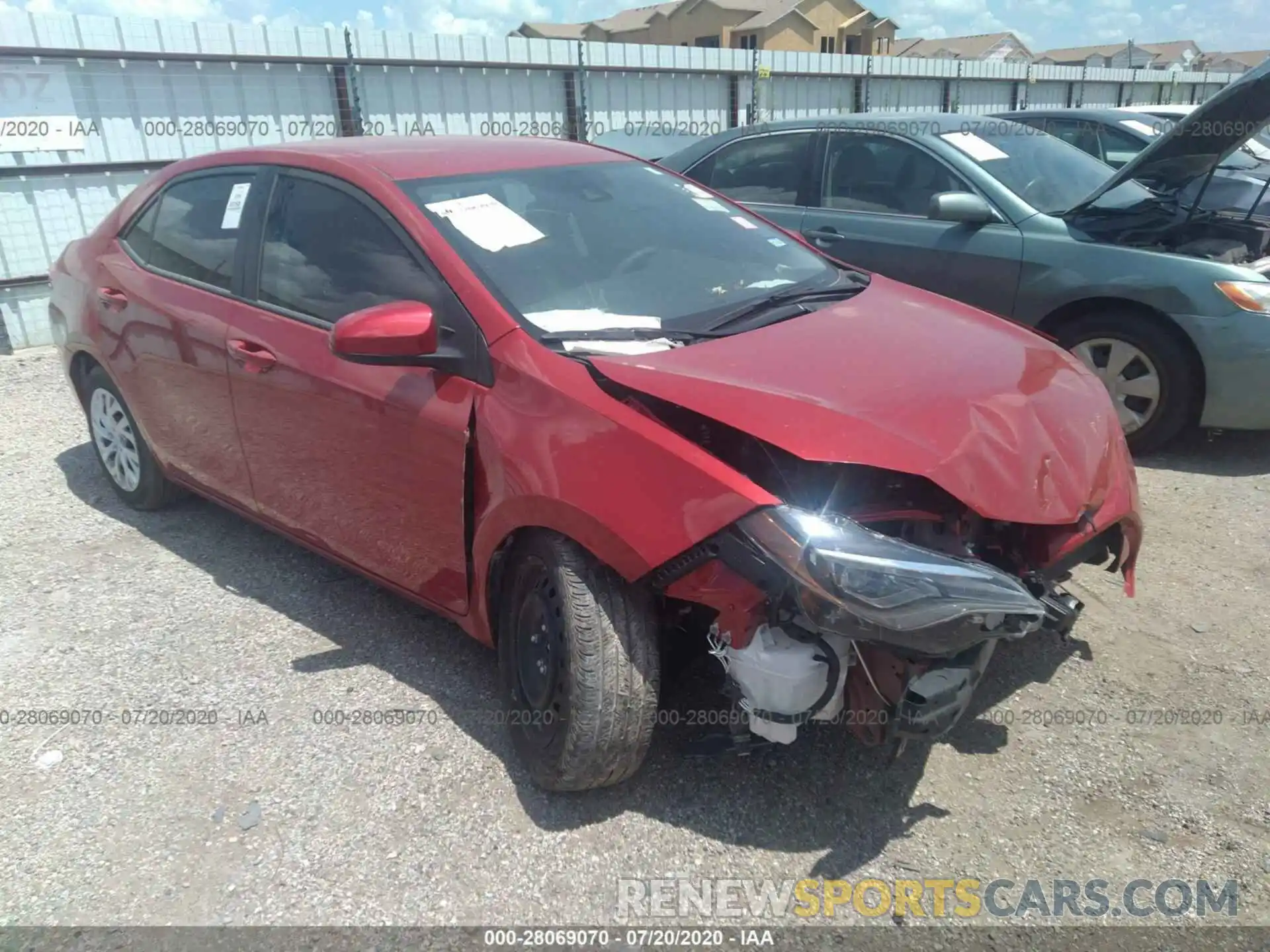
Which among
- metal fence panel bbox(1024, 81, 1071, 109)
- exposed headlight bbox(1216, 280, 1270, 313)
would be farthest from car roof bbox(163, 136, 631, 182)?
metal fence panel bbox(1024, 81, 1071, 109)

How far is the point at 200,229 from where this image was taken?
3721 mm

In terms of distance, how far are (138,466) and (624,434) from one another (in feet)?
10.2

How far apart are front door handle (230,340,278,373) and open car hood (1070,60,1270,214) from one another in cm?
421

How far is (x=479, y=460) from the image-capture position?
8.41 ft

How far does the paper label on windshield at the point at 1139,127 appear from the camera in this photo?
8.45 meters

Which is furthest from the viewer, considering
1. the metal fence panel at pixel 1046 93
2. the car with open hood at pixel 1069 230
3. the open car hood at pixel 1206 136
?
the metal fence panel at pixel 1046 93

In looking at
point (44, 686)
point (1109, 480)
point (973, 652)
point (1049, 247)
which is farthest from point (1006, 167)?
point (44, 686)

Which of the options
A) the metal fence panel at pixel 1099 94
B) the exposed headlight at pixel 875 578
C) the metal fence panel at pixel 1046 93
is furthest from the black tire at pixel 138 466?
the metal fence panel at pixel 1099 94

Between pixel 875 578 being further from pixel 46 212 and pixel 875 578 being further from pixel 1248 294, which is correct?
pixel 46 212

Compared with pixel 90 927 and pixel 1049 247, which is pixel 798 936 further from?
pixel 1049 247

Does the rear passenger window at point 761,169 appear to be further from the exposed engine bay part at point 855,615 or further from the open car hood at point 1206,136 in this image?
the exposed engine bay part at point 855,615

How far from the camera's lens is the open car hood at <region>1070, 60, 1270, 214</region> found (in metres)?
4.37

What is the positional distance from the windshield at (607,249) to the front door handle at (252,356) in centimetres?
78

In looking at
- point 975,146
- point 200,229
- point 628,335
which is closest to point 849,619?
point 628,335
